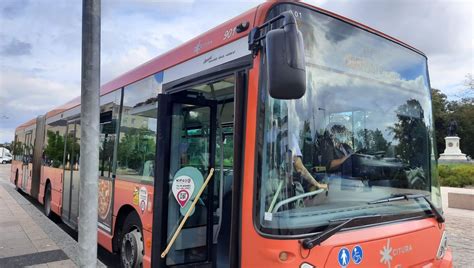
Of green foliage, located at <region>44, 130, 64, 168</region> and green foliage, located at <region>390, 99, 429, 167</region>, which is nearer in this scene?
green foliage, located at <region>390, 99, 429, 167</region>

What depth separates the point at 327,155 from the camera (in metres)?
2.96

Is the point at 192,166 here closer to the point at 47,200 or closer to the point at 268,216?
the point at 268,216

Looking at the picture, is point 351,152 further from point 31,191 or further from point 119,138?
point 31,191

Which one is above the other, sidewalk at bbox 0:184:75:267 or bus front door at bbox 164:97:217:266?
bus front door at bbox 164:97:217:266

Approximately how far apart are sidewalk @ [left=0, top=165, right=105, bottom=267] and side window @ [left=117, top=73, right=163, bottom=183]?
114 cm

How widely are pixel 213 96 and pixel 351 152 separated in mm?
1621

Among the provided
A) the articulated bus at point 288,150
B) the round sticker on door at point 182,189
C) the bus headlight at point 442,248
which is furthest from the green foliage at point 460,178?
the round sticker on door at point 182,189

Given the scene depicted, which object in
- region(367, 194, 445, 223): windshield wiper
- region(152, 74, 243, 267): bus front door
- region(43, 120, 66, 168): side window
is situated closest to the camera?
region(367, 194, 445, 223): windshield wiper

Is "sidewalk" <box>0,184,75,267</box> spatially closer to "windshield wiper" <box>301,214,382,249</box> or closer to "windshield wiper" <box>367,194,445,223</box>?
"windshield wiper" <box>301,214,382,249</box>

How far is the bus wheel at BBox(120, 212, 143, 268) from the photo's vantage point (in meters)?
4.50

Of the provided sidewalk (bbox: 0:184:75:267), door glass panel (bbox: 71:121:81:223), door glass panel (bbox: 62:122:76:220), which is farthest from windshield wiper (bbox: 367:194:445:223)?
door glass panel (bbox: 62:122:76:220)

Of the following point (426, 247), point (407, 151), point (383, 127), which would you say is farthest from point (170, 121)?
point (426, 247)

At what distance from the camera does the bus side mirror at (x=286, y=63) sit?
2.39 metres

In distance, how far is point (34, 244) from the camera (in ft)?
19.9
